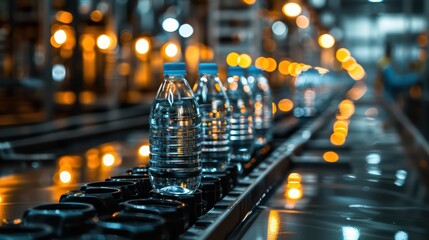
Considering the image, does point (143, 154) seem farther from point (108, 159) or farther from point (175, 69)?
point (175, 69)

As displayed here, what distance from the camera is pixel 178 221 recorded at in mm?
1532

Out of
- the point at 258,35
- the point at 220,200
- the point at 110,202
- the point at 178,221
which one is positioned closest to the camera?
the point at 178,221

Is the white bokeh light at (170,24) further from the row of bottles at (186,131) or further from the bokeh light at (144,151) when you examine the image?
the row of bottles at (186,131)

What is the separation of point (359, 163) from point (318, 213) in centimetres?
173

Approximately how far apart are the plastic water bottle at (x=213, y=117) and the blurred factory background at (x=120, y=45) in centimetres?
866

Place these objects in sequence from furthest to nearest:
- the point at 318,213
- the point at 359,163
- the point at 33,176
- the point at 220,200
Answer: the point at 359,163 → the point at 33,176 → the point at 318,213 → the point at 220,200

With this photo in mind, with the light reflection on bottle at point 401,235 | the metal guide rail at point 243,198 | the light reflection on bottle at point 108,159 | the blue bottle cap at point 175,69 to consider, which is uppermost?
the blue bottle cap at point 175,69

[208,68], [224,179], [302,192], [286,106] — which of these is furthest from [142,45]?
[224,179]

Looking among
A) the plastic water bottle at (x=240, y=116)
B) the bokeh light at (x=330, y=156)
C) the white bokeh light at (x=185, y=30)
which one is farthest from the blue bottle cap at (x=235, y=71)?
the white bokeh light at (x=185, y=30)

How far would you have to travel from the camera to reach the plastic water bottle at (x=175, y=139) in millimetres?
2000

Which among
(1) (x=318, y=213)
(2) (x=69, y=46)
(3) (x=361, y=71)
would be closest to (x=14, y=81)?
(2) (x=69, y=46)

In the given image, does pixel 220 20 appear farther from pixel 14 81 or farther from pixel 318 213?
pixel 318 213

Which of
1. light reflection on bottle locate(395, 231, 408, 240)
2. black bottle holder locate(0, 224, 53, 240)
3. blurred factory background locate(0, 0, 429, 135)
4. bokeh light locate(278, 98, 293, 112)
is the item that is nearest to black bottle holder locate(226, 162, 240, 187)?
light reflection on bottle locate(395, 231, 408, 240)

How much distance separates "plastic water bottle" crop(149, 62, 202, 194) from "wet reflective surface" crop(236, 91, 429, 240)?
200mm
